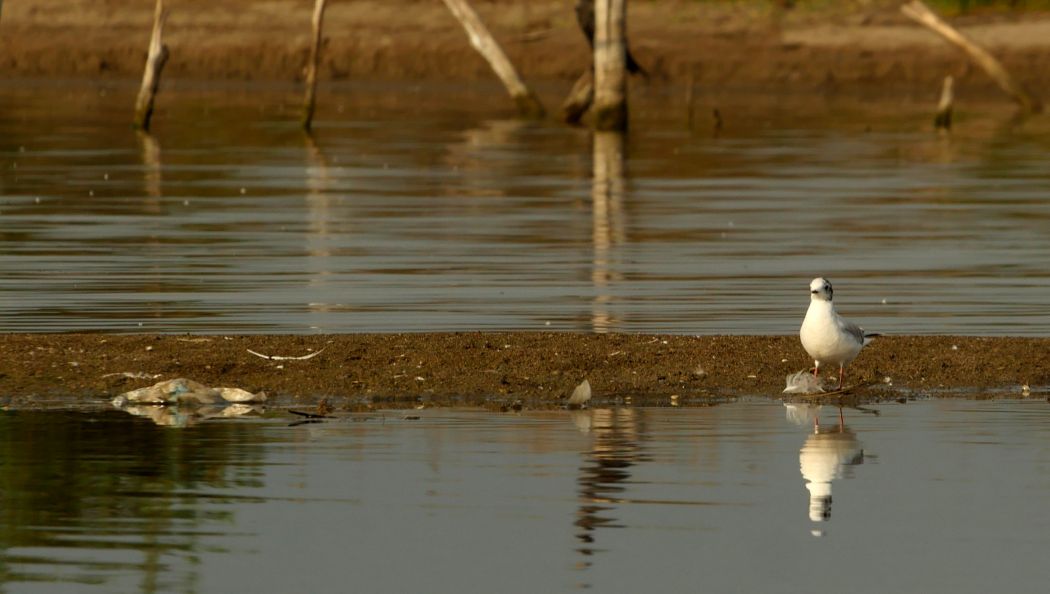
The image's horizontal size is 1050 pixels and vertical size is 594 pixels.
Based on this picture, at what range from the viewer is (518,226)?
2883cm

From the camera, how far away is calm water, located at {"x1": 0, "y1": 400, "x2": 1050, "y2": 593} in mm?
9391

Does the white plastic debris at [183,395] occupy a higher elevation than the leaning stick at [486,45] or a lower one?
lower

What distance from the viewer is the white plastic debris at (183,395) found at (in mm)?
14125

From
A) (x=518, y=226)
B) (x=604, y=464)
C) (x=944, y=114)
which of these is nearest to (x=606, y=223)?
(x=518, y=226)

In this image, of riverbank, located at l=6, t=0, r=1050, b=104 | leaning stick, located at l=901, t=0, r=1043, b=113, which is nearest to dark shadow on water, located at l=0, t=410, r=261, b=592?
leaning stick, located at l=901, t=0, r=1043, b=113

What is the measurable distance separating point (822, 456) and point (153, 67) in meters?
35.4

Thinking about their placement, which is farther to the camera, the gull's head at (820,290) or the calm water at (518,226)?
the calm water at (518,226)

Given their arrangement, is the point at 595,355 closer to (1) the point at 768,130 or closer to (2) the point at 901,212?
(2) the point at 901,212

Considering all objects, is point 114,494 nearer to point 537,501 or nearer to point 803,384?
point 537,501

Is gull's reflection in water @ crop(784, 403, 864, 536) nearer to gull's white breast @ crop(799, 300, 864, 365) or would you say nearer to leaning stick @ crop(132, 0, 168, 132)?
gull's white breast @ crop(799, 300, 864, 365)

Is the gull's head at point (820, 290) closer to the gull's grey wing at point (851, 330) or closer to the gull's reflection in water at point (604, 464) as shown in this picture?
the gull's grey wing at point (851, 330)

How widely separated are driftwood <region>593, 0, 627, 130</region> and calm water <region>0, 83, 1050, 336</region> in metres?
1.25

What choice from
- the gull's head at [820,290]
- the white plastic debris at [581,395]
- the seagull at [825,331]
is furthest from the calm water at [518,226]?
the white plastic debris at [581,395]

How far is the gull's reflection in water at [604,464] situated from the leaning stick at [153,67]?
107 ft
